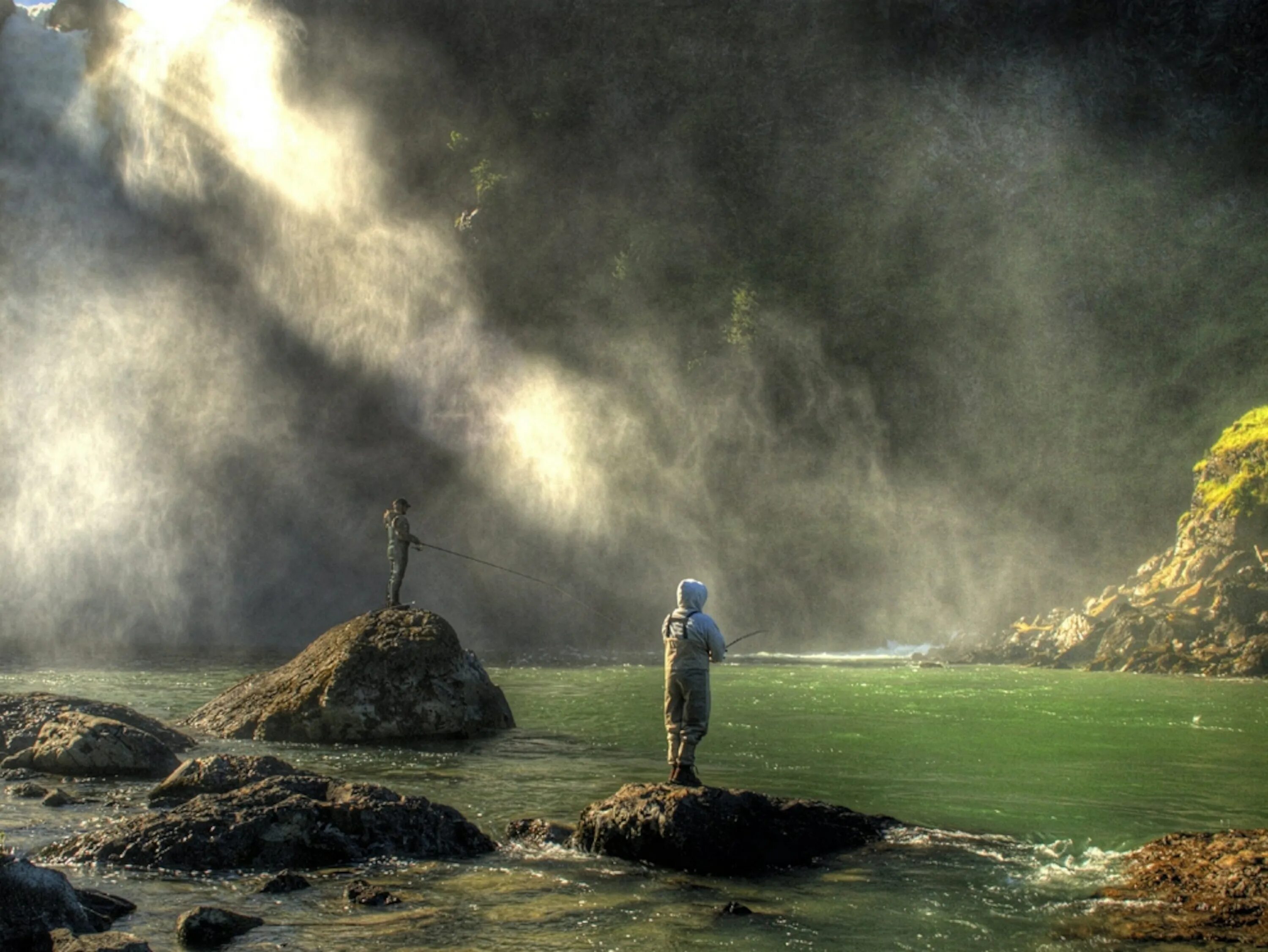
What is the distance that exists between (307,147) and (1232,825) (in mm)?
64136

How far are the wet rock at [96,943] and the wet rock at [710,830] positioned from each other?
402cm

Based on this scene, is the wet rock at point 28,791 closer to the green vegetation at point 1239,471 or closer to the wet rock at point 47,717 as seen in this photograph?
the wet rock at point 47,717

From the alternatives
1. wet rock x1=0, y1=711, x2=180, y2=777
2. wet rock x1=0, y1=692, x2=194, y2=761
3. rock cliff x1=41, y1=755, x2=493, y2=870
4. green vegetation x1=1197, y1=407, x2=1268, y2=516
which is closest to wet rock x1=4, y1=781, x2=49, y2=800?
wet rock x1=0, y1=711, x2=180, y2=777

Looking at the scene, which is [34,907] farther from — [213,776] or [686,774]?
[686,774]

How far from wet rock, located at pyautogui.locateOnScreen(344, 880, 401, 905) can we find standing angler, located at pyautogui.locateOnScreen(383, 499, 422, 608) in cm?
1057

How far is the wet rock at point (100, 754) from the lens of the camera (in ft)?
43.1

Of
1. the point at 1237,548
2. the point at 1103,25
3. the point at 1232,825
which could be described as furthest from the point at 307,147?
the point at 1232,825

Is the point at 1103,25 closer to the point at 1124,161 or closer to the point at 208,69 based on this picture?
the point at 1124,161

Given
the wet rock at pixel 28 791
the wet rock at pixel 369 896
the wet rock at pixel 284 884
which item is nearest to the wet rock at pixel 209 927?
the wet rock at pixel 369 896

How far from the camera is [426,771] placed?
1361cm

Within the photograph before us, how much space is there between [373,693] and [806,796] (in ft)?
23.1

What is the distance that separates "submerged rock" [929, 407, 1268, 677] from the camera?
30219 mm

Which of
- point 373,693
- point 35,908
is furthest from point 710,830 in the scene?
point 373,693

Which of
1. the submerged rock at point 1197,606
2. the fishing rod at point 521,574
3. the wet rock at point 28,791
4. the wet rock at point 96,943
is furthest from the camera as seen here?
the submerged rock at point 1197,606
